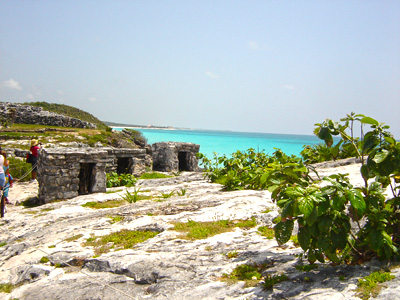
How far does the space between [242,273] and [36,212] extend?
23.1 ft

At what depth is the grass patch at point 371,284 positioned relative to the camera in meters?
2.86

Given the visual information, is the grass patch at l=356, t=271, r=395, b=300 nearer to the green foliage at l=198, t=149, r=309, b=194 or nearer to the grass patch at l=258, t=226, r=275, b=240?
the green foliage at l=198, t=149, r=309, b=194

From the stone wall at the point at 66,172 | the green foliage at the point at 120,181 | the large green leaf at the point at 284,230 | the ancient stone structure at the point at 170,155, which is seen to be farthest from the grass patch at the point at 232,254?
the ancient stone structure at the point at 170,155

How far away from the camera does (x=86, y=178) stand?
474 inches

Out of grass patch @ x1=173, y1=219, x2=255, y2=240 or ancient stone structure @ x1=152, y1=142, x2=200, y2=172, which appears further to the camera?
ancient stone structure @ x1=152, y1=142, x2=200, y2=172

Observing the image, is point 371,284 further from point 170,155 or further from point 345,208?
point 170,155

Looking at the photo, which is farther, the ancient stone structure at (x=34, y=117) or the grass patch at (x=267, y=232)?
the ancient stone structure at (x=34, y=117)

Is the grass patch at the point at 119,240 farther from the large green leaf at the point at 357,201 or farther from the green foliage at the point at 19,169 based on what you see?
the green foliage at the point at 19,169

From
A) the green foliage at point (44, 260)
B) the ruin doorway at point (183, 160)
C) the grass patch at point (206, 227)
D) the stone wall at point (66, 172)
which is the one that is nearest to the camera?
the green foliage at point (44, 260)

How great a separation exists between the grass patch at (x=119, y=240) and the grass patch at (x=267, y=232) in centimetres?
191

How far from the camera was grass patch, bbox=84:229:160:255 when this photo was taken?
5555mm

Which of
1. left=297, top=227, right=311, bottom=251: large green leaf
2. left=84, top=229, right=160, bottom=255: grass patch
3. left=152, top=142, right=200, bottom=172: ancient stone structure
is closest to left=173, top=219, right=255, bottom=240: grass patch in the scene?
left=84, top=229, right=160, bottom=255: grass patch

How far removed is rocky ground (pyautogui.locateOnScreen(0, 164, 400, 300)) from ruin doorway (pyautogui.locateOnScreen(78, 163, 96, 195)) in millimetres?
3576

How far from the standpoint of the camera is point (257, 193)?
8195 millimetres
